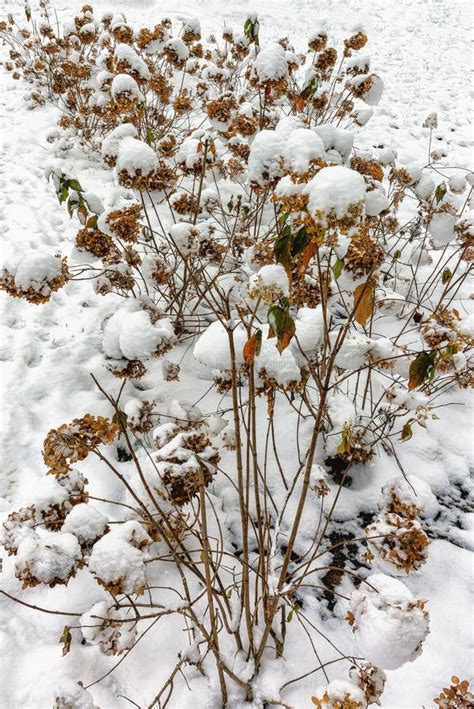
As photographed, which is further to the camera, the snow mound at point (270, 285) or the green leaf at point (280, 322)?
the snow mound at point (270, 285)

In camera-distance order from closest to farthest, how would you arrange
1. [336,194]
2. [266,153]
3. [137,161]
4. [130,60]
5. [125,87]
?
[336,194] < [266,153] < [137,161] < [125,87] < [130,60]

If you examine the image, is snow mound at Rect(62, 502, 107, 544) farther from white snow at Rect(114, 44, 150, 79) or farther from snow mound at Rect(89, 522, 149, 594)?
white snow at Rect(114, 44, 150, 79)

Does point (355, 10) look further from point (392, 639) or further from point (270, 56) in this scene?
point (392, 639)

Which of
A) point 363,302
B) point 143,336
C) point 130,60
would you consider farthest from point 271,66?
point 363,302

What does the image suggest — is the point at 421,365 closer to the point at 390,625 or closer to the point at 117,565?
the point at 390,625

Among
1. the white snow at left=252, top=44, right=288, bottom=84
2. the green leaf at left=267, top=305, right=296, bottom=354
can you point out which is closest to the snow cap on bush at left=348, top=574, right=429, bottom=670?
the green leaf at left=267, top=305, right=296, bottom=354

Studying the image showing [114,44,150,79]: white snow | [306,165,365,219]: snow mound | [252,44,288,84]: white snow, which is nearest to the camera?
[306,165,365,219]: snow mound

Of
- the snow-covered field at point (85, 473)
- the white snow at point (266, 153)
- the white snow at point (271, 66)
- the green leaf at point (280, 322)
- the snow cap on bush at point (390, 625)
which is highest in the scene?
the white snow at point (271, 66)

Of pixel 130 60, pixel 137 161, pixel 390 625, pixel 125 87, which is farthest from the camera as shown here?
pixel 130 60

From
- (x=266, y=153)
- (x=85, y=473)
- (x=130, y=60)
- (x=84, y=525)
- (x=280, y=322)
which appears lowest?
(x=85, y=473)

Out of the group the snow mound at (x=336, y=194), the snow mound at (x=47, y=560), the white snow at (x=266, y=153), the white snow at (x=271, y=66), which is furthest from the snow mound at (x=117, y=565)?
the white snow at (x=271, y=66)

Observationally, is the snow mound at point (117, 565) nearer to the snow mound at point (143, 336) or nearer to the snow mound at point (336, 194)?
the snow mound at point (143, 336)

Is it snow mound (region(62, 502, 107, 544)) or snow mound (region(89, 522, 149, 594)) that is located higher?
snow mound (region(89, 522, 149, 594))

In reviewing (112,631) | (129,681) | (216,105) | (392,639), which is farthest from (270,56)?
(129,681)
